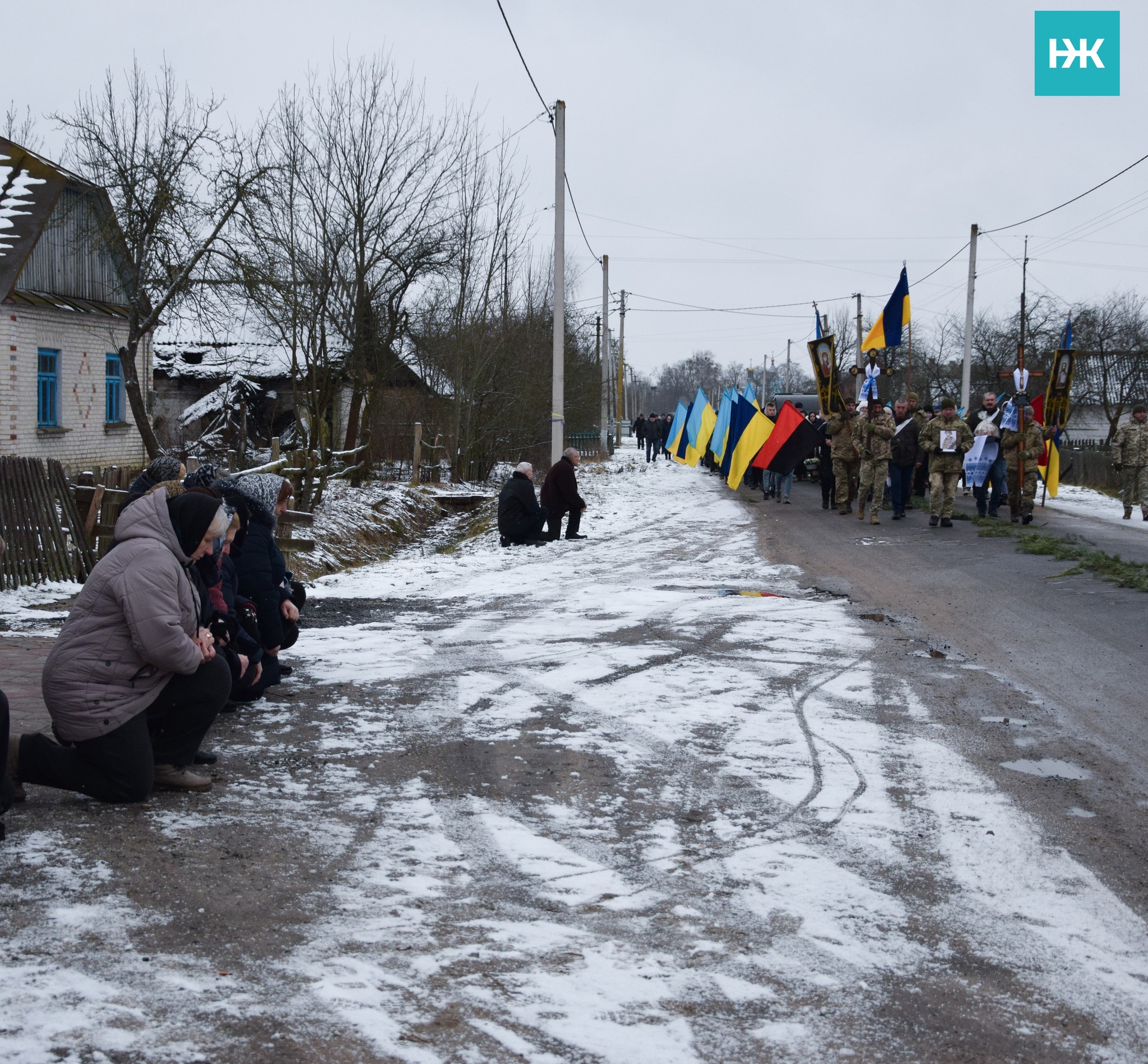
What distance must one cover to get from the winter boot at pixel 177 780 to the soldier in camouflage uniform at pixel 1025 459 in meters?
13.9

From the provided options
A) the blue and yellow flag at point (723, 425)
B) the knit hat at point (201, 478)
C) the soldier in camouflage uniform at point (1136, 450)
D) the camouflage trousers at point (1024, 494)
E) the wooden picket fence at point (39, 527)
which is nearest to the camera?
the knit hat at point (201, 478)

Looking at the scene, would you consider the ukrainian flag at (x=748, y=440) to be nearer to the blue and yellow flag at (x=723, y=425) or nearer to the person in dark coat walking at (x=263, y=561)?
the blue and yellow flag at (x=723, y=425)

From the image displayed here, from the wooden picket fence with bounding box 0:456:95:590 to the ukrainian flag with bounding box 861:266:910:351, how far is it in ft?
43.2

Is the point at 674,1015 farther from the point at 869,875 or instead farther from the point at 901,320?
the point at 901,320

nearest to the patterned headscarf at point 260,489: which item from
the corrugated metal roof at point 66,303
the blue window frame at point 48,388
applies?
the corrugated metal roof at point 66,303

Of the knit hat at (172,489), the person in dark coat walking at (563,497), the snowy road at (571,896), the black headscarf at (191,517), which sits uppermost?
the knit hat at (172,489)

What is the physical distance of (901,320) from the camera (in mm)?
19422

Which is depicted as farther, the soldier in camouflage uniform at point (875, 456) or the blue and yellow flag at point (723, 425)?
the blue and yellow flag at point (723, 425)

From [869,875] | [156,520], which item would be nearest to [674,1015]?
[869,875]

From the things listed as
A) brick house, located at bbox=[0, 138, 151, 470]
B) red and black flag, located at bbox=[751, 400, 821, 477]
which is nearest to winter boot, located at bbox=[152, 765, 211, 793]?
red and black flag, located at bbox=[751, 400, 821, 477]

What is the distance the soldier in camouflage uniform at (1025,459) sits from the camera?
16.1 metres

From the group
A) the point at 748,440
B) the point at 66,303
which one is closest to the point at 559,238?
the point at 748,440

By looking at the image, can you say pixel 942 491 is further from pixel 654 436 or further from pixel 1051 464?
pixel 654 436

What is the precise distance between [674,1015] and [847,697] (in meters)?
3.82
